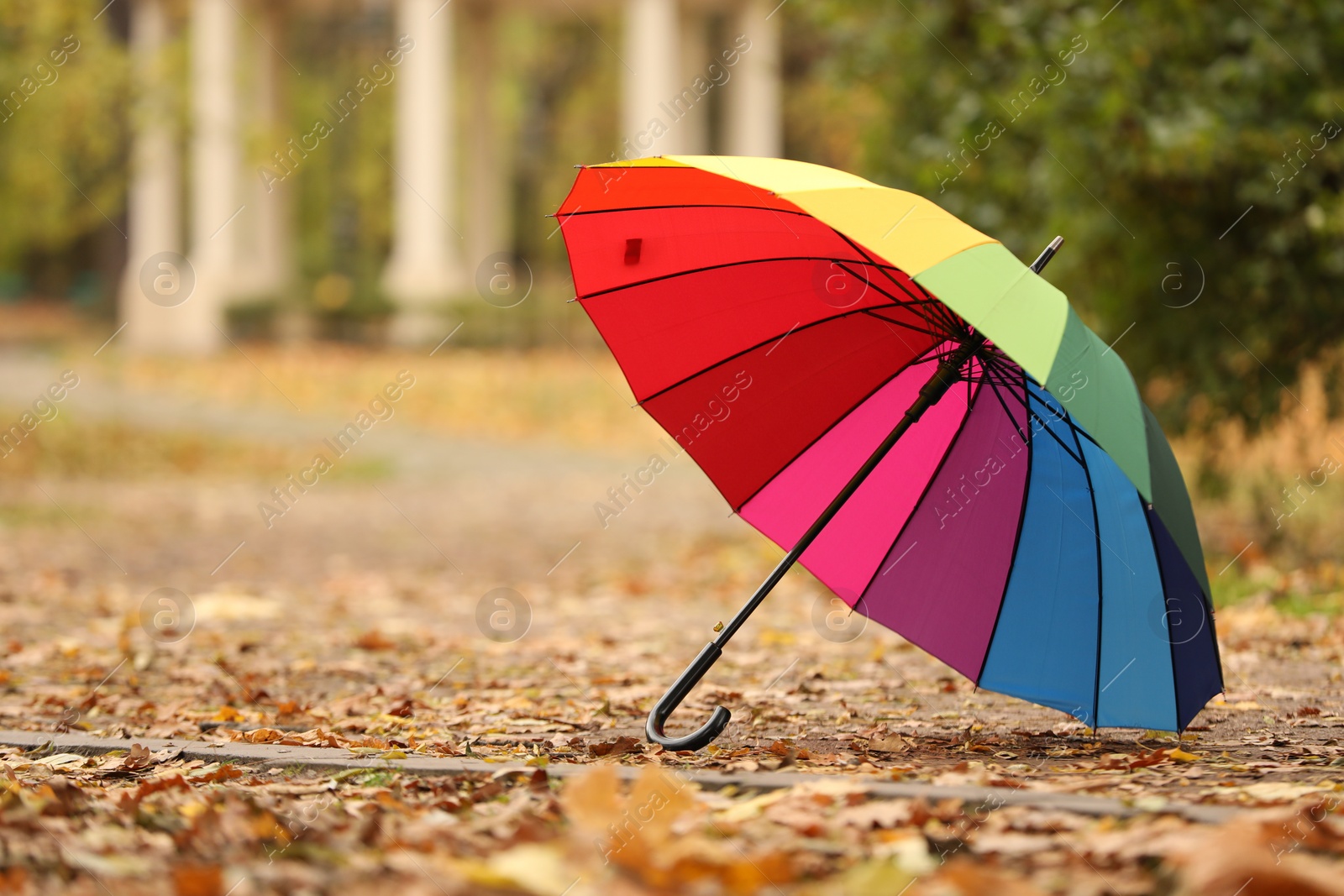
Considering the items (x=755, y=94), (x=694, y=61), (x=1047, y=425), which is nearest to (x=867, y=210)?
(x=1047, y=425)

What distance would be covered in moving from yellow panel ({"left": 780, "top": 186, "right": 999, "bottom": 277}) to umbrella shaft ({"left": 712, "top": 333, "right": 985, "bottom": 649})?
54 centimetres

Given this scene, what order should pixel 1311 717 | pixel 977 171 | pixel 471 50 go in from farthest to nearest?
1. pixel 471 50
2. pixel 977 171
3. pixel 1311 717

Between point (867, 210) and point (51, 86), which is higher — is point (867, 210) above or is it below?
below

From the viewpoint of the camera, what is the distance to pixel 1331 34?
763 centimetres

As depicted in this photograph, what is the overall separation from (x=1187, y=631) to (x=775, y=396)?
139 centimetres

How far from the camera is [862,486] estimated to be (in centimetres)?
436

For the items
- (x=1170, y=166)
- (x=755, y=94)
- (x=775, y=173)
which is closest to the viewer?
(x=775, y=173)

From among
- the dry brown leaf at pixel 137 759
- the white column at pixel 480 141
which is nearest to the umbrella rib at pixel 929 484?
the dry brown leaf at pixel 137 759

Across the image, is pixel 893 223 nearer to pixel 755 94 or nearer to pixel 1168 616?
pixel 1168 616

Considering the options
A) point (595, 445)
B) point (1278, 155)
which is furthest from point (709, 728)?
point (595, 445)

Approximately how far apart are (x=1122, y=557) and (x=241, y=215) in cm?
Result: 2833

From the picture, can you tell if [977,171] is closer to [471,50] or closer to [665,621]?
[665,621]

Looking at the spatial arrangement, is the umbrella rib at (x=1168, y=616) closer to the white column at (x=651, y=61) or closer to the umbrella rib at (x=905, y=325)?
the umbrella rib at (x=905, y=325)

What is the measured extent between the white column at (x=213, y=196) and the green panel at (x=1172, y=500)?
25333 millimetres
